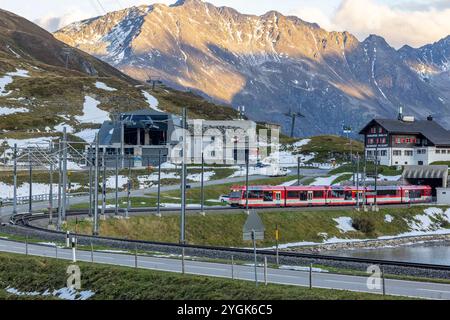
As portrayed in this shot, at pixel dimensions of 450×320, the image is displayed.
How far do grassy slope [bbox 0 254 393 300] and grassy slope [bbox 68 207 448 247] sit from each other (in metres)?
30.2

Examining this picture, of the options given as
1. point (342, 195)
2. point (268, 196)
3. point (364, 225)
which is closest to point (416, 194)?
point (342, 195)

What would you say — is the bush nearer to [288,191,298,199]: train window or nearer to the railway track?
[288,191,298,199]: train window

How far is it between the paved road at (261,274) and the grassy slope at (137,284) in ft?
9.22

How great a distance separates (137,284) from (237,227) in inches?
1926

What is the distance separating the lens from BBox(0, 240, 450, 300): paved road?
100 feet

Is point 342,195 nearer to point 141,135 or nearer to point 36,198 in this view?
point 36,198

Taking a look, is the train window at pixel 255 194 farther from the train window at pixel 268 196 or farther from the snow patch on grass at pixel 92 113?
the snow patch on grass at pixel 92 113

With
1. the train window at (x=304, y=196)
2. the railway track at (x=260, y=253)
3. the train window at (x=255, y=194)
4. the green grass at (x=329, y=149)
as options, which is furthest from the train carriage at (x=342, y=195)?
the green grass at (x=329, y=149)

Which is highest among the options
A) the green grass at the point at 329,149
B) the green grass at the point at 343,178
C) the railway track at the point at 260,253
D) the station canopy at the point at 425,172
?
the green grass at the point at 329,149

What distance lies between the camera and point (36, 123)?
162 metres

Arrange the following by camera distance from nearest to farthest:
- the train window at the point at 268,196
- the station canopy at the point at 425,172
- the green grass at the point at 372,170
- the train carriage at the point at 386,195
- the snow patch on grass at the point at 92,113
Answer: the train window at the point at 268,196 → the train carriage at the point at 386,195 → the station canopy at the point at 425,172 → the green grass at the point at 372,170 → the snow patch on grass at the point at 92,113

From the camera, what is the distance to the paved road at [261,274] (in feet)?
100

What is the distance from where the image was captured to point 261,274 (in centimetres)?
3541
